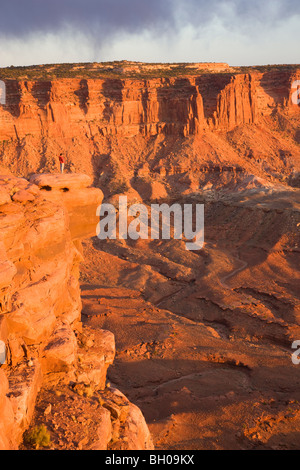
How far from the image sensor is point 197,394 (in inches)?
655

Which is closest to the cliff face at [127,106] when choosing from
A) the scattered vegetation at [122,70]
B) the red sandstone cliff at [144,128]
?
the red sandstone cliff at [144,128]

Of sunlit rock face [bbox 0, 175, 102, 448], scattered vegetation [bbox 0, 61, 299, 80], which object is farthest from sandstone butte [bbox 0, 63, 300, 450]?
scattered vegetation [bbox 0, 61, 299, 80]

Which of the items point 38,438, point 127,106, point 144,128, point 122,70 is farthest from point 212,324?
point 122,70

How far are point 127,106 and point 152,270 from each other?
36941 millimetres

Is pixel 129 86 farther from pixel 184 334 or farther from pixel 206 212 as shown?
pixel 184 334

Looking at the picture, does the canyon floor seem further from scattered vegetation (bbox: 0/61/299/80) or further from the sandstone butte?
scattered vegetation (bbox: 0/61/299/80)

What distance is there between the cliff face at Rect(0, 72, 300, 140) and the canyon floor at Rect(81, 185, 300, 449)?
2281 cm

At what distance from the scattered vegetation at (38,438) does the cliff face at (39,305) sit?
19 centimetres

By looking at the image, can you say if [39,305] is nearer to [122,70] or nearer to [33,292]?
[33,292]

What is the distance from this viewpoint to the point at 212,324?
26719 millimetres

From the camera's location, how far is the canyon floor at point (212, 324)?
14.3m

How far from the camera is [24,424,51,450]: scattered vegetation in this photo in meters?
8.04

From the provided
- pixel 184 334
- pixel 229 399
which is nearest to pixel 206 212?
pixel 184 334
